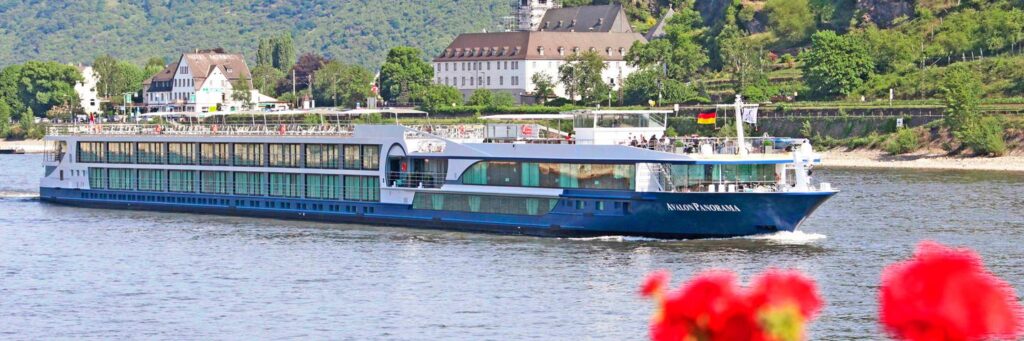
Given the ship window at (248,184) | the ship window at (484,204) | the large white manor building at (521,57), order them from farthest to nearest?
the large white manor building at (521,57) < the ship window at (248,184) < the ship window at (484,204)

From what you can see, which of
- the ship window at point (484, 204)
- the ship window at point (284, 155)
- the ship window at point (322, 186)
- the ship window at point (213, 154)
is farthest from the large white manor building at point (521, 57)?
the ship window at point (484, 204)

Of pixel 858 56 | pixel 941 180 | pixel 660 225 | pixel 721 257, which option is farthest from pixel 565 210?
pixel 858 56

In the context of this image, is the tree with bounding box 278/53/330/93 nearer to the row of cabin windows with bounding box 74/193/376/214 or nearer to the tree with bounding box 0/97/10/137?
the tree with bounding box 0/97/10/137

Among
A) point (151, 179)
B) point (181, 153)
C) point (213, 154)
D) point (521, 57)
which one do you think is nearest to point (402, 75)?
point (521, 57)

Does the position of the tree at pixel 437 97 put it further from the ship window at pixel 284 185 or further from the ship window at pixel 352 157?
the ship window at pixel 352 157

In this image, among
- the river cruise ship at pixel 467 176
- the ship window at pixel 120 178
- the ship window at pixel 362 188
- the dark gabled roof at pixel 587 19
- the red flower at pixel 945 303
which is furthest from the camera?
the dark gabled roof at pixel 587 19

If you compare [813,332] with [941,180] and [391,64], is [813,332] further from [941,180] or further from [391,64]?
[391,64]

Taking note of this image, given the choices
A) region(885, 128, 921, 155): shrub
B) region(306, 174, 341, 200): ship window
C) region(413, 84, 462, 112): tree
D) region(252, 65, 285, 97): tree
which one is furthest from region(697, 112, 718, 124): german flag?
region(252, 65, 285, 97): tree

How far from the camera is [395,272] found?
141ft

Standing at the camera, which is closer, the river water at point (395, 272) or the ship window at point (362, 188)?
the river water at point (395, 272)

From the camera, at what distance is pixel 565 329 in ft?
109

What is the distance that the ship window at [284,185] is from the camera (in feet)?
200

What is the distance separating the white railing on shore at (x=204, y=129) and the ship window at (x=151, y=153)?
106 centimetres

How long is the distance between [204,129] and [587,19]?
98.8 m
